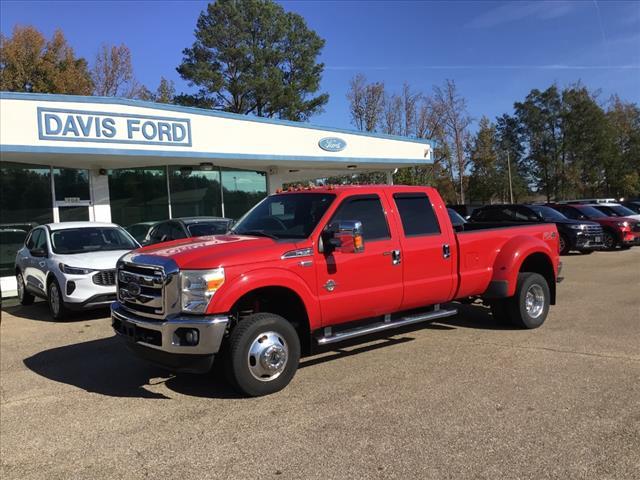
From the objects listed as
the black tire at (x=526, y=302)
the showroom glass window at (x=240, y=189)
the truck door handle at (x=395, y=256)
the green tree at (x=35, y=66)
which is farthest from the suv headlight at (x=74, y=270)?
the green tree at (x=35, y=66)

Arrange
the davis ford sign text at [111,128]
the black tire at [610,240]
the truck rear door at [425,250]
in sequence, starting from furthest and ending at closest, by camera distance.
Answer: the black tire at [610,240] → the davis ford sign text at [111,128] → the truck rear door at [425,250]

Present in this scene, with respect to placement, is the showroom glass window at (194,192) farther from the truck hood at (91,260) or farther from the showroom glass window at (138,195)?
the truck hood at (91,260)

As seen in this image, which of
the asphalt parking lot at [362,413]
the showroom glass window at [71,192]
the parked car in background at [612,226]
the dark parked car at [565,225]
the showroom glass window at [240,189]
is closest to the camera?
the asphalt parking lot at [362,413]

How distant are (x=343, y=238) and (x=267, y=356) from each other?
1.32 metres

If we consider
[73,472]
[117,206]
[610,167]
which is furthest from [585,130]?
[73,472]

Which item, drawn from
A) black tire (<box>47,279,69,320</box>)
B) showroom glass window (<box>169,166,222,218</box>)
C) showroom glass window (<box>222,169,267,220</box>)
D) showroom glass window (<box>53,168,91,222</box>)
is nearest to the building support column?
showroom glass window (<box>53,168,91,222</box>)

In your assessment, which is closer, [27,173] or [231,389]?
[231,389]

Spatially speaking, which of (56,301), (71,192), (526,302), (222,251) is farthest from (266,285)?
(71,192)

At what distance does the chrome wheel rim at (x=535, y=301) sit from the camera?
23.8 feet

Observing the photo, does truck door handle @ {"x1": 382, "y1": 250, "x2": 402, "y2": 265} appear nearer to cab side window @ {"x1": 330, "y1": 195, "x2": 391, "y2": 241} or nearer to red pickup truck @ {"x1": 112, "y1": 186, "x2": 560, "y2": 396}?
red pickup truck @ {"x1": 112, "y1": 186, "x2": 560, "y2": 396}

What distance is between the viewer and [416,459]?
3631mm

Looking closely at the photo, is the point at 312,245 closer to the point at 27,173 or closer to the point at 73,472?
the point at 73,472

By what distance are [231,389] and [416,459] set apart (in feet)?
7.19

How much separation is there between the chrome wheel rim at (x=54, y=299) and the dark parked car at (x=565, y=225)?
11704mm
